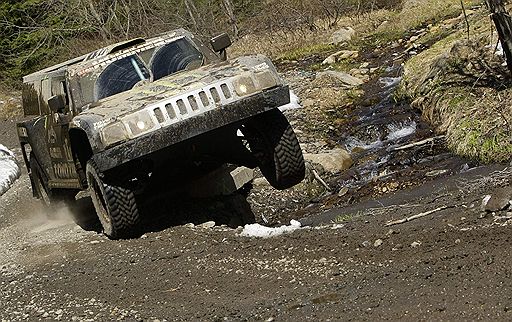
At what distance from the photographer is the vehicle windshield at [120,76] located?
9305 mm

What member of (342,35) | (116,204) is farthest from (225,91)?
(342,35)

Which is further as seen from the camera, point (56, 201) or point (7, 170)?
point (7, 170)

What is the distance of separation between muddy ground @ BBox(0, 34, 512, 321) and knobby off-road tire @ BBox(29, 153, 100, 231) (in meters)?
0.32

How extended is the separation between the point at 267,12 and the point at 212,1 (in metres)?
3.80

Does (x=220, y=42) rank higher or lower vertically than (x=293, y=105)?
higher

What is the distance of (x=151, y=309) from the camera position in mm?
6383

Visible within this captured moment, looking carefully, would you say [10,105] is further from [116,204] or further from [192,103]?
Answer: [192,103]

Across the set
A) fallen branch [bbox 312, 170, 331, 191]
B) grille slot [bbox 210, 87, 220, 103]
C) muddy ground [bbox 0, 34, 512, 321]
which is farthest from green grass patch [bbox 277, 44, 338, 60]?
grille slot [bbox 210, 87, 220, 103]

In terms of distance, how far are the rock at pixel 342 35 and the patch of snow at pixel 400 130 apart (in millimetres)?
11038

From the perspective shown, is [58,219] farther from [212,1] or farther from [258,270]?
[212,1]

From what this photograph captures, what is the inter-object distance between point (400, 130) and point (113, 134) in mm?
6970

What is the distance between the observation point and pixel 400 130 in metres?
13.6

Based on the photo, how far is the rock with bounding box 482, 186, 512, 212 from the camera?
652 cm

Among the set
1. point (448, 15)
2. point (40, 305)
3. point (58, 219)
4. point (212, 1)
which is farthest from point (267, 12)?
point (40, 305)
